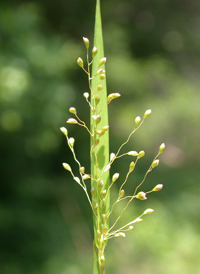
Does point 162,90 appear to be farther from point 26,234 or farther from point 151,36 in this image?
point 26,234

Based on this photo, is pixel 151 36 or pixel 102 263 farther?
pixel 151 36

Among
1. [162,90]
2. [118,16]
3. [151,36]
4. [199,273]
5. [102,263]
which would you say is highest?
[118,16]

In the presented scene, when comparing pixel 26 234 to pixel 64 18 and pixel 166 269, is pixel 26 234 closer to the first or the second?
pixel 166 269

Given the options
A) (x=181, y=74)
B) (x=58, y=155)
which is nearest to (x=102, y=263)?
(x=58, y=155)

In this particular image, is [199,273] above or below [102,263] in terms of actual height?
below

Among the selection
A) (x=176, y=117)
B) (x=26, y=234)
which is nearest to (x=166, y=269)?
(x=26, y=234)

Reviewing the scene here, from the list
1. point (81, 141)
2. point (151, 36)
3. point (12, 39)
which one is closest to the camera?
point (12, 39)

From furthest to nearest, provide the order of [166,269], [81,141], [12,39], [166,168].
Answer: [166,168] < [81,141] < [166,269] < [12,39]

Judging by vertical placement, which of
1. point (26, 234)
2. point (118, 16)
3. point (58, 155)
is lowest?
point (26, 234)

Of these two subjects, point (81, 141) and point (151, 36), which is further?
point (151, 36)
